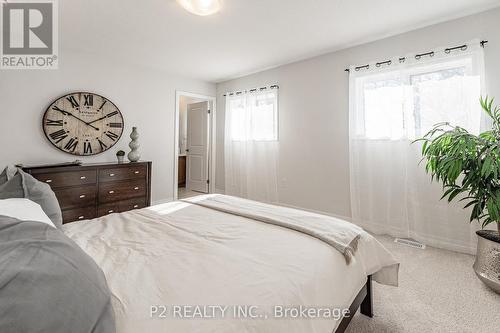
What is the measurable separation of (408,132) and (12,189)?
3.57 metres

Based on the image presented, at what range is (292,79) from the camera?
4.02 m

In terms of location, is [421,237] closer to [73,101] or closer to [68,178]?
[68,178]

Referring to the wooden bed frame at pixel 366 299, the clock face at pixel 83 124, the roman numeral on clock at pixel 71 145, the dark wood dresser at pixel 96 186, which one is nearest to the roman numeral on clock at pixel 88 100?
the clock face at pixel 83 124

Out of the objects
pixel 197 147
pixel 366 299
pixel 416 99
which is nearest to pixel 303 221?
pixel 366 299

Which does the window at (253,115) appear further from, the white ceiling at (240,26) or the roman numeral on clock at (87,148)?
the roman numeral on clock at (87,148)

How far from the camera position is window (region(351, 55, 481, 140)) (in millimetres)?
2502

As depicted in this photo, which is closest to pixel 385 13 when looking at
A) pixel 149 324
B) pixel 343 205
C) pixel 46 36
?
pixel 343 205

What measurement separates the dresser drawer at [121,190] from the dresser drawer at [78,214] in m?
0.17

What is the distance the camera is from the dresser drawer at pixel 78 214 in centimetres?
307

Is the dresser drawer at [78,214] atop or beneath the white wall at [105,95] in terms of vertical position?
beneath

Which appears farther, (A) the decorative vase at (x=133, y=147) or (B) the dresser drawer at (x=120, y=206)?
(A) the decorative vase at (x=133, y=147)

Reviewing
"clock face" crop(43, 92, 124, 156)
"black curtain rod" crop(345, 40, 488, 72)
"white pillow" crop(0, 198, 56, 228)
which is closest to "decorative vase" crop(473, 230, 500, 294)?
"black curtain rod" crop(345, 40, 488, 72)

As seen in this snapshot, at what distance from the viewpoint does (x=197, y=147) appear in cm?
564

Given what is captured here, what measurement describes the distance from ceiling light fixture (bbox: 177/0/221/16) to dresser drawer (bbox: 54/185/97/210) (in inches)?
100
